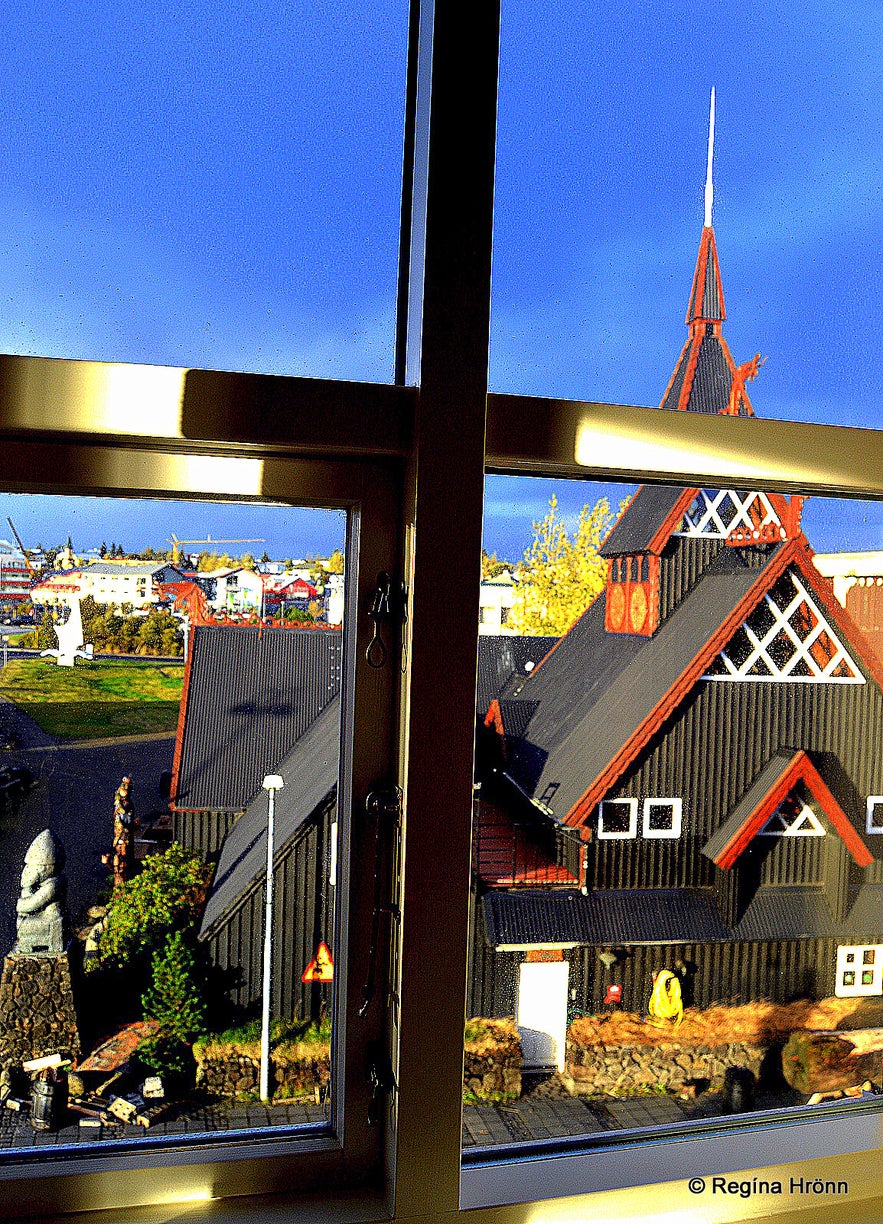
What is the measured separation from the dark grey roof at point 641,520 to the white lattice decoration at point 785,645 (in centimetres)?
21

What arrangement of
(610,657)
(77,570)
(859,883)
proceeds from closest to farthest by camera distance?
(77,570) < (610,657) < (859,883)

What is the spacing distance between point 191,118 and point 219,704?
2.50 feet

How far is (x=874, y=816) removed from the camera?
147 centimetres

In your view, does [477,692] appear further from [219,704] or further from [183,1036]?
[183,1036]

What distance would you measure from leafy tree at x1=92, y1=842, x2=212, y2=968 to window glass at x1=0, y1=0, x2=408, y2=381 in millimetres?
648

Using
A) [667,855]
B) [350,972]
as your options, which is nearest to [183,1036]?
[350,972]

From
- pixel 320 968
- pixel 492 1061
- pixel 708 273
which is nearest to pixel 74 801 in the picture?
pixel 320 968

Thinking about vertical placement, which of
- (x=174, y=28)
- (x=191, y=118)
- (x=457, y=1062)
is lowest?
(x=457, y=1062)

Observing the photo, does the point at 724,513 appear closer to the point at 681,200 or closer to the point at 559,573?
the point at 559,573

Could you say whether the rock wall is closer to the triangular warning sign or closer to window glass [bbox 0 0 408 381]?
the triangular warning sign

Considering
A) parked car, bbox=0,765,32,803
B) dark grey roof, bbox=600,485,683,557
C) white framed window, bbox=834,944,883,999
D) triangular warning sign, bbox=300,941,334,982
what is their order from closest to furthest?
parked car, bbox=0,765,32,803 → triangular warning sign, bbox=300,941,334,982 → dark grey roof, bbox=600,485,683,557 → white framed window, bbox=834,944,883,999

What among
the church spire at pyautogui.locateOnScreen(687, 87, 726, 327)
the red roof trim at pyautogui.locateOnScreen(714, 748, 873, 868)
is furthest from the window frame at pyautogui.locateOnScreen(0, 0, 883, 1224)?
the red roof trim at pyautogui.locateOnScreen(714, 748, 873, 868)

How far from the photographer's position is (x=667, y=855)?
4.42ft

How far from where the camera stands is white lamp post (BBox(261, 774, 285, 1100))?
1204 millimetres
